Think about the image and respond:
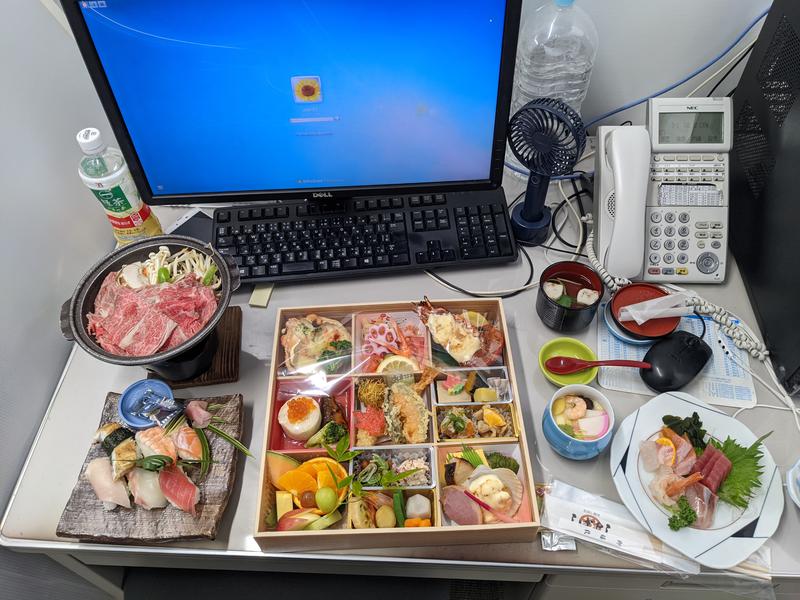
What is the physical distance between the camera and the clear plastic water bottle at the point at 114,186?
948 millimetres

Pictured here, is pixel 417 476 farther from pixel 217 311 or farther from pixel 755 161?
pixel 755 161

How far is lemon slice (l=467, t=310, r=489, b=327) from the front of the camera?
3.10 feet

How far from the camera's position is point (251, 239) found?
3.45 feet

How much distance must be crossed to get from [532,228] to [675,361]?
1.16 ft

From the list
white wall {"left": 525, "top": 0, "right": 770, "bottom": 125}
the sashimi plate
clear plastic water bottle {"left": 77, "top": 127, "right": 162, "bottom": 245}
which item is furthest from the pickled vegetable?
white wall {"left": 525, "top": 0, "right": 770, "bottom": 125}

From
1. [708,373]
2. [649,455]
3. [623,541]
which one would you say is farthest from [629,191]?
[623,541]

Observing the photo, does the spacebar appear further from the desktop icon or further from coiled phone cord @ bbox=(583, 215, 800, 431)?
coiled phone cord @ bbox=(583, 215, 800, 431)

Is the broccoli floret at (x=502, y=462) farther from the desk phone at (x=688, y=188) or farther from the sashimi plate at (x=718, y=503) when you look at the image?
the desk phone at (x=688, y=188)

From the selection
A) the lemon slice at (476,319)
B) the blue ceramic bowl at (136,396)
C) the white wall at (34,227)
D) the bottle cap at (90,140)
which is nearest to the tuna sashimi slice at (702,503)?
the lemon slice at (476,319)

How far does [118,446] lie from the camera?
0.83m

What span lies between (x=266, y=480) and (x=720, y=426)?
2.21ft

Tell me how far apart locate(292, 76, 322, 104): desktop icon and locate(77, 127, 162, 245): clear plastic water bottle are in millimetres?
340

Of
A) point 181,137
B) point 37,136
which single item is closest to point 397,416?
point 181,137

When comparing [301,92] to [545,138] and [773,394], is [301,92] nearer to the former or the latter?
[545,138]
